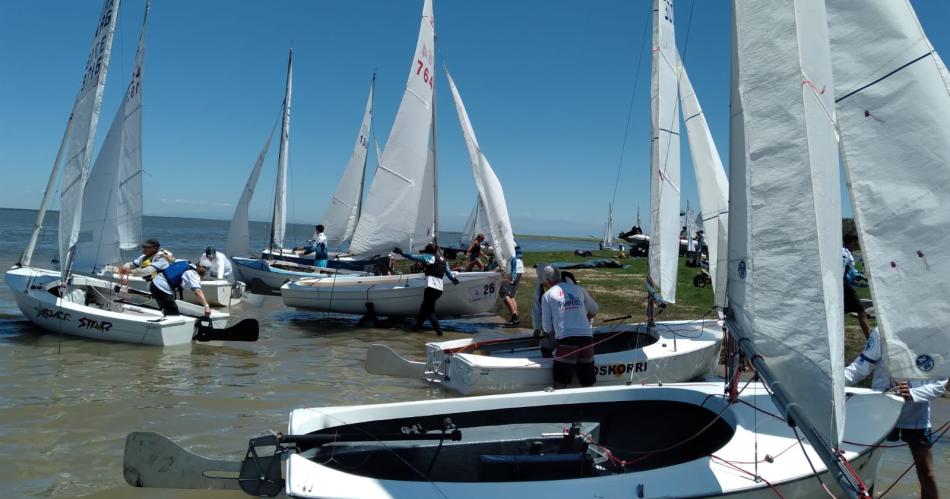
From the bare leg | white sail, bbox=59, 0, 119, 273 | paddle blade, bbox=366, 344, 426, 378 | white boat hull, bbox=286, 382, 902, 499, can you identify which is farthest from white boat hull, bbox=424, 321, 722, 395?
white sail, bbox=59, 0, 119, 273

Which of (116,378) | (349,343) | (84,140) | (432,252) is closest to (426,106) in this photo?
(432,252)

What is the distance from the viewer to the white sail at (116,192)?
12.0 meters

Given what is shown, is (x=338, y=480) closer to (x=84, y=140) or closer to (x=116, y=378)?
(x=116, y=378)

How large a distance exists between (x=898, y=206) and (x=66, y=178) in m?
12.0

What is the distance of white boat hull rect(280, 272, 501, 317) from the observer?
538 inches

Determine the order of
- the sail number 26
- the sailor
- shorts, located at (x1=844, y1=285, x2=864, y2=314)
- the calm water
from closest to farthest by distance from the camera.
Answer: the calm water < shorts, located at (x1=844, y1=285, x2=864, y2=314) < the sailor < the sail number 26

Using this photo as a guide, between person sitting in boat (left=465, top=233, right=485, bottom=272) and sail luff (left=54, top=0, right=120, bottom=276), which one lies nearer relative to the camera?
sail luff (left=54, top=0, right=120, bottom=276)

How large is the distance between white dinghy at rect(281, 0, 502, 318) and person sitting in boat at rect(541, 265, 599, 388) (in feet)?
22.1

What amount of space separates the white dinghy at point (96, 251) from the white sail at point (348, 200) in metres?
13.7

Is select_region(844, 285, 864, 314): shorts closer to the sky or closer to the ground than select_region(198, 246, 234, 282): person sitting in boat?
closer to the sky

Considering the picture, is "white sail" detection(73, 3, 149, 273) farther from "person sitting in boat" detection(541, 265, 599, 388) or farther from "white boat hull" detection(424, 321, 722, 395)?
"person sitting in boat" detection(541, 265, 599, 388)

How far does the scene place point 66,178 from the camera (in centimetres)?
1121

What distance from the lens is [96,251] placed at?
39.5 ft

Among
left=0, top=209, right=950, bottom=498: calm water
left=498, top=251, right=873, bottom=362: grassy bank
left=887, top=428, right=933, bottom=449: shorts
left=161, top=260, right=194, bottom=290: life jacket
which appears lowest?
left=0, top=209, right=950, bottom=498: calm water
